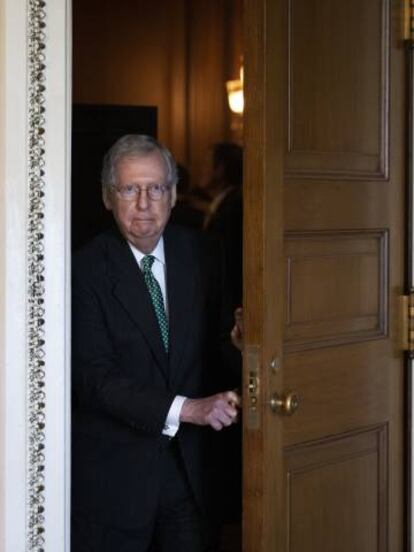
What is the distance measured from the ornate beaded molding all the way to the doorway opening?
6.68 ft

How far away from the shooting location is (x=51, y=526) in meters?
2.32

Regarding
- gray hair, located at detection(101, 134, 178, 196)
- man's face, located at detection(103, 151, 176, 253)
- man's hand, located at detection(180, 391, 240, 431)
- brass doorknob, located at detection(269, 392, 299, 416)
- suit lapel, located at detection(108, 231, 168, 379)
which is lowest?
man's hand, located at detection(180, 391, 240, 431)

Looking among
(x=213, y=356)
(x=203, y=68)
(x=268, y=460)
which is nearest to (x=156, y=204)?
(x=213, y=356)

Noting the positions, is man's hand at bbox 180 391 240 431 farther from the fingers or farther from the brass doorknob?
the brass doorknob

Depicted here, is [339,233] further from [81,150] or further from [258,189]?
[81,150]

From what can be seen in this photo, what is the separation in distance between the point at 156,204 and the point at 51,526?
36.2 inches

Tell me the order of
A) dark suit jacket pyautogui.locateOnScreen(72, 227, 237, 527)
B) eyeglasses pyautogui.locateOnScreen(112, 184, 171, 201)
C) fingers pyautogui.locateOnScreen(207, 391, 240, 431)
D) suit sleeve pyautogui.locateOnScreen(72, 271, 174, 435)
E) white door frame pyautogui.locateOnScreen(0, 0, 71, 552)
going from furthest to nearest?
eyeglasses pyautogui.locateOnScreen(112, 184, 171, 201) → dark suit jacket pyautogui.locateOnScreen(72, 227, 237, 527) → suit sleeve pyautogui.locateOnScreen(72, 271, 174, 435) → fingers pyautogui.locateOnScreen(207, 391, 240, 431) → white door frame pyautogui.locateOnScreen(0, 0, 71, 552)

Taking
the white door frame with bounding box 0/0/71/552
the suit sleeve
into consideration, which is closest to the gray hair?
the suit sleeve

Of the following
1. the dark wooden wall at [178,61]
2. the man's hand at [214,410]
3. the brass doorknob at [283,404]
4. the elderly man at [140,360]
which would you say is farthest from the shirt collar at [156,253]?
the dark wooden wall at [178,61]

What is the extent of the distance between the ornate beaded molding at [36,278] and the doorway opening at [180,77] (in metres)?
2.04

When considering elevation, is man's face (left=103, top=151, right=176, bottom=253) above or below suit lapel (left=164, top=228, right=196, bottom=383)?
above

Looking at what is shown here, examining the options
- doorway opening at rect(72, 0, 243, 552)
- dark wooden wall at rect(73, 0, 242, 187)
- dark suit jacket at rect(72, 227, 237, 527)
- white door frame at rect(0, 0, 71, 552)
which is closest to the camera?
white door frame at rect(0, 0, 71, 552)

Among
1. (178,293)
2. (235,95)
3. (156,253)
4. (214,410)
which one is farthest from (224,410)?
(235,95)

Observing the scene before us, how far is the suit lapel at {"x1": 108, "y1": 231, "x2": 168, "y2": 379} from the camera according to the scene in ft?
8.80
